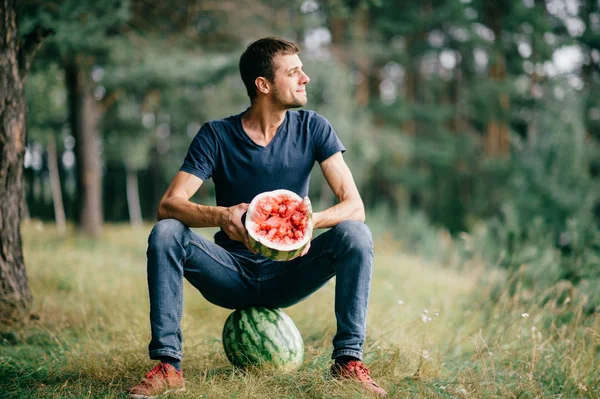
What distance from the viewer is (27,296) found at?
→ 14.1 ft

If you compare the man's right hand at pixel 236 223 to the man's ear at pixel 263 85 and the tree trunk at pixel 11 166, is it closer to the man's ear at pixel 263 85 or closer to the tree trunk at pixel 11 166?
the man's ear at pixel 263 85

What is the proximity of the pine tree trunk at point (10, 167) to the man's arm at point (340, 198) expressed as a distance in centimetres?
249

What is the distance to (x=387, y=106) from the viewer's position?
57.2 ft

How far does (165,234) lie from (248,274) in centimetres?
56

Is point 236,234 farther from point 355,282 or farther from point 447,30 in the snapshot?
point 447,30

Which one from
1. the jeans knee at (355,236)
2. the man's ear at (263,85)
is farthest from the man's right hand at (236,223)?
the man's ear at (263,85)

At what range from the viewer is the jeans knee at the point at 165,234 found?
2.67m

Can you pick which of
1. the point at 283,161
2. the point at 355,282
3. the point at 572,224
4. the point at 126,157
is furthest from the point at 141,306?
the point at 126,157

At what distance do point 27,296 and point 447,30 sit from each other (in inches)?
677

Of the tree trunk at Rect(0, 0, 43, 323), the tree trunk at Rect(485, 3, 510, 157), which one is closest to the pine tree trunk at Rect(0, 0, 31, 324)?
the tree trunk at Rect(0, 0, 43, 323)

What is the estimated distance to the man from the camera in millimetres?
2697

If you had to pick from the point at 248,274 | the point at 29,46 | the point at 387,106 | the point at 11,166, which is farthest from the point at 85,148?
the point at 387,106

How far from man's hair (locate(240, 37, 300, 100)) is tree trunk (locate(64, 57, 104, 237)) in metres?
7.26

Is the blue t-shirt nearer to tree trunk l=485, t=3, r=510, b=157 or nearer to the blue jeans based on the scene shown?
the blue jeans
